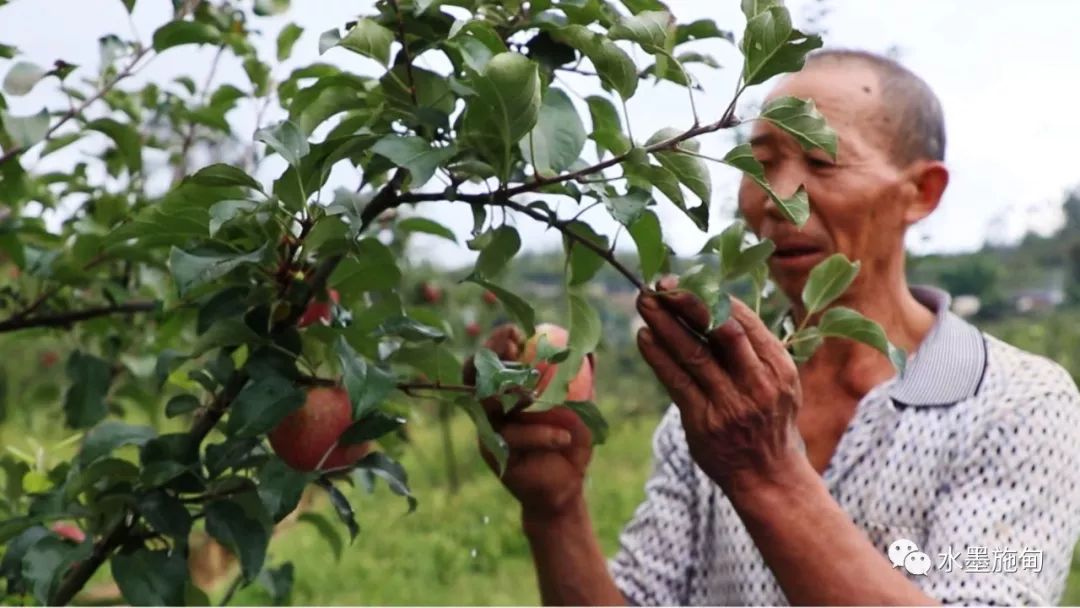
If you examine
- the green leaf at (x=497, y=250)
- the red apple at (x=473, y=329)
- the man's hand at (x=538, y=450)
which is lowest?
the red apple at (x=473, y=329)

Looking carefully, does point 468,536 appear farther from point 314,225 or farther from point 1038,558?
point 314,225

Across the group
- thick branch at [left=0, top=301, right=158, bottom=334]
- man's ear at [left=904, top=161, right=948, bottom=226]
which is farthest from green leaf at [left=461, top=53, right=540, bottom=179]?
man's ear at [left=904, top=161, right=948, bottom=226]

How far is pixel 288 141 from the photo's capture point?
0.84 meters

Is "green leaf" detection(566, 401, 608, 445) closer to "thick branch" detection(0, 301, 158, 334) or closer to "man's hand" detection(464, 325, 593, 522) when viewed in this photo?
"man's hand" detection(464, 325, 593, 522)

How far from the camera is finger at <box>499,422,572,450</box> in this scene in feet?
3.91

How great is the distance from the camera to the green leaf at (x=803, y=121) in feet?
2.77

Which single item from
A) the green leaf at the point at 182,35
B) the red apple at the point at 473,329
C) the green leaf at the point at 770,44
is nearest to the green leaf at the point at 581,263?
the green leaf at the point at 770,44

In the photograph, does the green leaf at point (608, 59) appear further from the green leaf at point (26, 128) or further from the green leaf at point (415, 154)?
the green leaf at point (26, 128)

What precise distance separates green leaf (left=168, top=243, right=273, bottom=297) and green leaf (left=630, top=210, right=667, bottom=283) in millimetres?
268

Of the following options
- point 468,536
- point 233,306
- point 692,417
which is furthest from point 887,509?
point 468,536

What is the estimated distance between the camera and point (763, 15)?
0.81 m

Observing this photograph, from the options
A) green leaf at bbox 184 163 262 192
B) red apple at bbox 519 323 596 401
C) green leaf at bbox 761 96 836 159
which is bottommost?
red apple at bbox 519 323 596 401

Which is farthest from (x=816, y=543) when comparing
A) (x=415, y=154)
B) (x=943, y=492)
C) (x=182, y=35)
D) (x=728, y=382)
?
(x=182, y=35)

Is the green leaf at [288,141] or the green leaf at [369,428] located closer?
the green leaf at [288,141]
